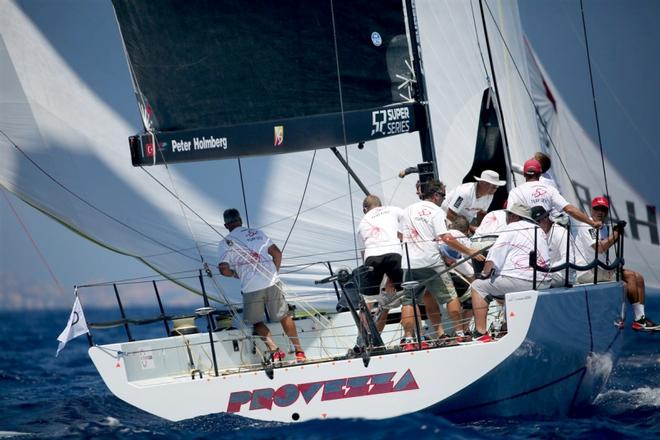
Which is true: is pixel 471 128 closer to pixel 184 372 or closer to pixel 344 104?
pixel 344 104

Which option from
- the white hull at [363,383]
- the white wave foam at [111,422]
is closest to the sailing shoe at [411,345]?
the white hull at [363,383]

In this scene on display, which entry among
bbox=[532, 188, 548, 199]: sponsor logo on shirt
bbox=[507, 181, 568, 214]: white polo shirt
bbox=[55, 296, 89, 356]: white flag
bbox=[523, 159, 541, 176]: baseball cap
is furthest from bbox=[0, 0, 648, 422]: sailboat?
bbox=[523, 159, 541, 176]: baseball cap

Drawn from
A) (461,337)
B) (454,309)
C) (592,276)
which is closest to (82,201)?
(454,309)

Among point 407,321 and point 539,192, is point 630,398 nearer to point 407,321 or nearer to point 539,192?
point 539,192

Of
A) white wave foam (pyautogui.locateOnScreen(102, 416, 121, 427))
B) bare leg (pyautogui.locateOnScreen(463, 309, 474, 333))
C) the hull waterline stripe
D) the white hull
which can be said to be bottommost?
the hull waterline stripe

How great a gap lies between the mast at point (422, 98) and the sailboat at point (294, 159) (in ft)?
0.06

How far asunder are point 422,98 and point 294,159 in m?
2.18

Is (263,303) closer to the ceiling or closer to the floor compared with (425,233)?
closer to the floor

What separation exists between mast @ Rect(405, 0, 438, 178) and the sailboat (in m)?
0.02

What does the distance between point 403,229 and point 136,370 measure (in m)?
2.28

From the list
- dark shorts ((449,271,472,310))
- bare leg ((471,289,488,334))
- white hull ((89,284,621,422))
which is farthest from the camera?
dark shorts ((449,271,472,310))

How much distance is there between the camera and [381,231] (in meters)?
7.94

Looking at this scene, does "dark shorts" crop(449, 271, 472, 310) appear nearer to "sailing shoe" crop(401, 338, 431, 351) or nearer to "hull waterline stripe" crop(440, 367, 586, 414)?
"sailing shoe" crop(401, 338, 431, 351)

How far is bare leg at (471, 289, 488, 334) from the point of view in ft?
23.9
